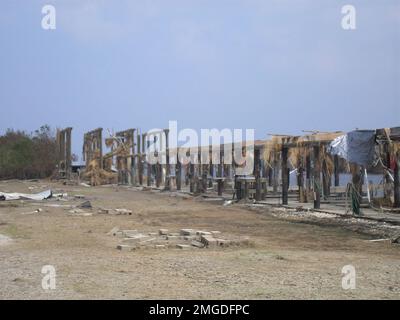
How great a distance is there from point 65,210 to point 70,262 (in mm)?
11339

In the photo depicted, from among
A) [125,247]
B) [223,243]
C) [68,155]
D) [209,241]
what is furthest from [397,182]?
[68,155]

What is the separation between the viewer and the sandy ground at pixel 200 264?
6.97 m

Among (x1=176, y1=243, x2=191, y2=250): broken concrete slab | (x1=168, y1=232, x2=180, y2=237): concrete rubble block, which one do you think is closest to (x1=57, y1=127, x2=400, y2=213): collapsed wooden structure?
(x1=168, y1=232, x2=180, y2=237): concrete rubble block

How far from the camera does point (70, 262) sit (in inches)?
364

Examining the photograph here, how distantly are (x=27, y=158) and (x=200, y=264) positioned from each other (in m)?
48.2

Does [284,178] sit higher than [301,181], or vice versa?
[284,178]

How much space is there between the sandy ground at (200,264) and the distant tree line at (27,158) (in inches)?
1558

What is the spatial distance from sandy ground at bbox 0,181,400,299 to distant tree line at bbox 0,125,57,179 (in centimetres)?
3958

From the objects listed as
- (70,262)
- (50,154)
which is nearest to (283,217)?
(70,262)

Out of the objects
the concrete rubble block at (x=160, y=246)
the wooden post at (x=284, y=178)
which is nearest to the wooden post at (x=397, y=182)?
the wooden post at (x=284, y=178)

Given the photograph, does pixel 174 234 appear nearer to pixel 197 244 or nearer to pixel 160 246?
pixel 197 244

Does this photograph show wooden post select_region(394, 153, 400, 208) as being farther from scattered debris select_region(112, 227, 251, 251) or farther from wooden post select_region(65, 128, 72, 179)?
wooden post select_region(65, 128, 72, 179)

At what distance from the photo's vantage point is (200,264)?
29.6ft
